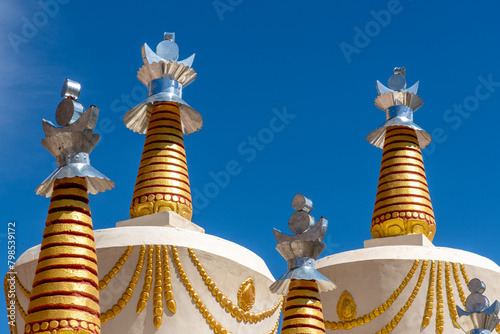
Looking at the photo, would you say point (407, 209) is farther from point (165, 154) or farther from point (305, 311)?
point (305, 311)

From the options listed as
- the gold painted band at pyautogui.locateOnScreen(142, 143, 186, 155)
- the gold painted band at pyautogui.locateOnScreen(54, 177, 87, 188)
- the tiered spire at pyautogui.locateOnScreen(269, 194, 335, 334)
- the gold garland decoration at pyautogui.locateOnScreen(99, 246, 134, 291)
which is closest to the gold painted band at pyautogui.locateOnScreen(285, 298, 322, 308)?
the tiered spire at pyautogui.locateOnScreen(269, 194, 335, 334)

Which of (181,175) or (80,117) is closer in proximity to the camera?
(80,117)

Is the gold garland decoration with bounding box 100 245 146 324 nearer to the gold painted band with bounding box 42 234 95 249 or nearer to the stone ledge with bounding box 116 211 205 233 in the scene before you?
the stone ledge with bounding box 116 211 205 233

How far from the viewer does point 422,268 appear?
60.6ft

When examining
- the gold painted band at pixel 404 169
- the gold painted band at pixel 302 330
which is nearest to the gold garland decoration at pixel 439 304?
the gold painted band at pixel 404 169

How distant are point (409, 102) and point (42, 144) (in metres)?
11.4

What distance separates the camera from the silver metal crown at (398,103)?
2162 centimetres

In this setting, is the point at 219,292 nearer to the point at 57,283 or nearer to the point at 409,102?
the point at 57,283

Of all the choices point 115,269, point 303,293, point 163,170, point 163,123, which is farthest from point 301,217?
point 163,123

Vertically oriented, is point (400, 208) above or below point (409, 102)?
below

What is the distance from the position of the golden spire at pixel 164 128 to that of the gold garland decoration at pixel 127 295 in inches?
84.9

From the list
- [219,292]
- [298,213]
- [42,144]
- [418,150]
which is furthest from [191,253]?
[418,150]

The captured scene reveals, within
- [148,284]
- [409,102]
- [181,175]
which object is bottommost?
[148,284]

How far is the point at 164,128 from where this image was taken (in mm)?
19078
